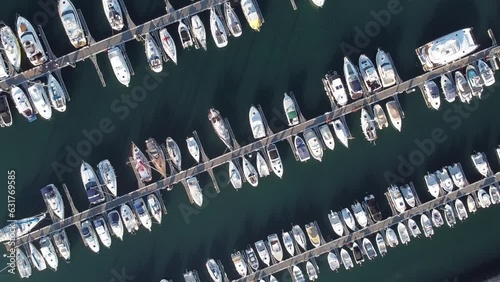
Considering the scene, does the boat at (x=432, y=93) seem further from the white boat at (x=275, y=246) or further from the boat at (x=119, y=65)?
the boat at (x=119, y=65)

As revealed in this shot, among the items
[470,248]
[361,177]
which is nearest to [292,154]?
[361,177]

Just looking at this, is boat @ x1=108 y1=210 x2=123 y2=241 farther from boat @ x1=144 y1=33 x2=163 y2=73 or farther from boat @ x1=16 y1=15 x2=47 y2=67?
boat @ x1=16 y1=15 x2=47 y2=67

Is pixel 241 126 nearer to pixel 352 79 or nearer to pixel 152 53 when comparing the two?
pixel 152 53

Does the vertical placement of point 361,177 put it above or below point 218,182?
below

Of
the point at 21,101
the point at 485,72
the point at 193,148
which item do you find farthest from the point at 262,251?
the point at 485,72

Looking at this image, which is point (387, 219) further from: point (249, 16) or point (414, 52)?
point (249, 16)

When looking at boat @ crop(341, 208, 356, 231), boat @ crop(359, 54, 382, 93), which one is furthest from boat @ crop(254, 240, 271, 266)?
boat @ crop(359, 54, 382, 93)
